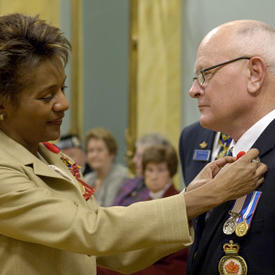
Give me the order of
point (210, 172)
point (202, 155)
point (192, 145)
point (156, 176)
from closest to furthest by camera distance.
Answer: point (210, 172), point (202, 155), point (192, 145), point (156, 176)

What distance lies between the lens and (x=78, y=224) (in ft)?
6.79

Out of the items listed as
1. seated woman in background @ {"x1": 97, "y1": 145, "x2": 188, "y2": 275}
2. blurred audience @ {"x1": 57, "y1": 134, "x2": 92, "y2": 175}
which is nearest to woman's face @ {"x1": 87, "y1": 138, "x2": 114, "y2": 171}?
blurred audience @ {"x1": 57, "y1": 134, "x2": 92, "y2": 175}

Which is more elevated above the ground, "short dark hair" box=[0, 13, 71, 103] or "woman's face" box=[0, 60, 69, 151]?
"short dark hair" box=[0, 13, 71, 103]

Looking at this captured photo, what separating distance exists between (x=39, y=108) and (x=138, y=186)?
10.5 feet

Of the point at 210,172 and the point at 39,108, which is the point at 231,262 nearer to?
the point at 210,172

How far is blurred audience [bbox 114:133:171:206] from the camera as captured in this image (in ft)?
17.3

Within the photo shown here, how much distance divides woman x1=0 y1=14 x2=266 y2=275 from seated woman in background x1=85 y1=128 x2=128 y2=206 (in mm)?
3616

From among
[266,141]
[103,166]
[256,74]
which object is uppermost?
[256,74]

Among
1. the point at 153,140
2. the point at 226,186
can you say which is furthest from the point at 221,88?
the point at 153,140

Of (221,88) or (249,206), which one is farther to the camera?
(221,88)

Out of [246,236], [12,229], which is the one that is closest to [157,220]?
[246,236]

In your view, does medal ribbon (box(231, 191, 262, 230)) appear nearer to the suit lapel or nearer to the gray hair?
the suit lapel

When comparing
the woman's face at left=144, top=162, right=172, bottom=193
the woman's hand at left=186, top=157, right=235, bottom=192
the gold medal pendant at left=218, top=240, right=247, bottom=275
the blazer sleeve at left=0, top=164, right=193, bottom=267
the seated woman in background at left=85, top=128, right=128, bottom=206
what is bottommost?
the seated woman in background at left=85, top=128, right=128, bottom=206

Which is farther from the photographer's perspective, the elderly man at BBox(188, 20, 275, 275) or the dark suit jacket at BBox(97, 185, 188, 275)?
the dark suit jacket at BBox(97, 185, 188, 275)
